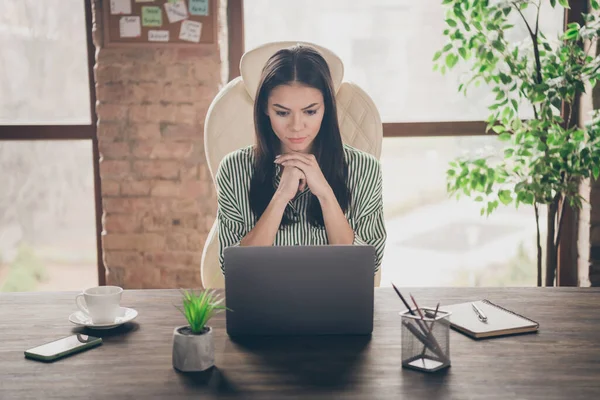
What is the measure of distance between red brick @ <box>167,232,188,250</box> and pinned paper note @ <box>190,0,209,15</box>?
0.94 metres

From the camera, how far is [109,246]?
291 centimetres

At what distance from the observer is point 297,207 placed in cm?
187

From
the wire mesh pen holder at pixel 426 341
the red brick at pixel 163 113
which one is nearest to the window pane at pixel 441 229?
the red brick at pixel 163 113

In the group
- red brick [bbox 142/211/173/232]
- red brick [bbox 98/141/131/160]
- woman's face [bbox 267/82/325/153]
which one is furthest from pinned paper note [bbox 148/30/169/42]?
woman's face [bbox 267/82/325/153]

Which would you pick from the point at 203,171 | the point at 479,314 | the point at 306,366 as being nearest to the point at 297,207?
the point at 479,314

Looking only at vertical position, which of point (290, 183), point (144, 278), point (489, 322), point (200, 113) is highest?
point (200, 113)

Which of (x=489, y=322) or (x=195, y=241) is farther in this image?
(x=195, y=241)

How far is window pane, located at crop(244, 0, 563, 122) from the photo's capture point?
2.99 metres

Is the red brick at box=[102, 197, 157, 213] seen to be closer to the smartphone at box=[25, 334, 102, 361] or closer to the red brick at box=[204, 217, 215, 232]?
the red brick at box=[204, 217, 215, 232]

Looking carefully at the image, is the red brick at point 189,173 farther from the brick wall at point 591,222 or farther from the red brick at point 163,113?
the brick wall at point 591,222

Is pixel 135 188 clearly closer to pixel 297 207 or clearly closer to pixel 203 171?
pixel 203 171

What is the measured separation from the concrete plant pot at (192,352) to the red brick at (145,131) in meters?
1.85

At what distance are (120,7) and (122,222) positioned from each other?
912 mm

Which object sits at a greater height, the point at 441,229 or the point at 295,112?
the point at 295,112
